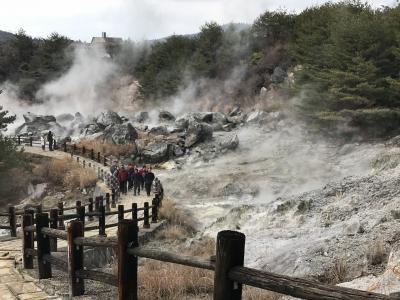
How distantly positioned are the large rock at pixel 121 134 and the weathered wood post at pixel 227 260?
97.6ft

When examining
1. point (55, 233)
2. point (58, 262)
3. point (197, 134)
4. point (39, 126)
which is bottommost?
point (58, 262)

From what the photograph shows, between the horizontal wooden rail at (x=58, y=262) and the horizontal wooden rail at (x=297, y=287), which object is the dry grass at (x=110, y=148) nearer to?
the horizontal wooden rail at (x=58, y=262)

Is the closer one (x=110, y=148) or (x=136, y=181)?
(x=136, y=181)

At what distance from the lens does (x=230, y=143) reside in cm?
3012

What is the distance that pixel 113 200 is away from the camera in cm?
1875

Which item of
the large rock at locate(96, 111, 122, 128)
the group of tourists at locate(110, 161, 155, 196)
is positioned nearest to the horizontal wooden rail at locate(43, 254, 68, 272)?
the group of tourists at locate(110, 161, 155, 196)

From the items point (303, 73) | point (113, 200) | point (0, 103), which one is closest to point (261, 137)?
point (303, 73)

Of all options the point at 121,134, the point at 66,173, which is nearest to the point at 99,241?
the point at 66,173

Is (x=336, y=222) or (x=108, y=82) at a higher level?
(x=108, y=82)

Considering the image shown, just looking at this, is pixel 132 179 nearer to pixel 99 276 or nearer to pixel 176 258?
pixel 99 276

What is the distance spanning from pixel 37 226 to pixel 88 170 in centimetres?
1987

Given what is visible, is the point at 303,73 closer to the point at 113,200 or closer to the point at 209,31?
the point at 113,200

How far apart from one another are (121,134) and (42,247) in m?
26.7

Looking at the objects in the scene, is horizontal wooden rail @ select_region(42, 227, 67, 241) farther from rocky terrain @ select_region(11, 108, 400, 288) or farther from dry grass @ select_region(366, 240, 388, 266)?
dry grass @ select_region(366, 240, 388, 266)
